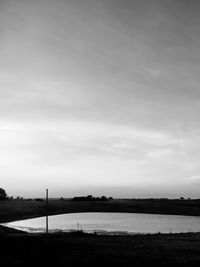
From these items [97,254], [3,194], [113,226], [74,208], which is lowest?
[113,226]

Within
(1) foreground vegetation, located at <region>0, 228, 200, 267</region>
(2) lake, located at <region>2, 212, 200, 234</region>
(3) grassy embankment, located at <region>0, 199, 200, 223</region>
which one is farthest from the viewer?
(3) grassy embankment, located at <region>0, 199, 200, 223</region>

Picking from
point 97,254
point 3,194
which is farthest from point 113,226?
point 3,194

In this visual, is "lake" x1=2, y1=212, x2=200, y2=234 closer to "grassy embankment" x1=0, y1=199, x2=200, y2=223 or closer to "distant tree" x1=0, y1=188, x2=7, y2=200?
"grassy embankment" x1=0, y1=199, x2=200, y2=223

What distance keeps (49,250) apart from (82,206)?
10202 cm

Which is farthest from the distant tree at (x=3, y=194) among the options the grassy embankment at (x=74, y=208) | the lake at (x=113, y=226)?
the lake at (x=113, y=226)

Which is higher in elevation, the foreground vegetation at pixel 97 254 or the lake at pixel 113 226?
the foreground vegetation at pixel 97 254

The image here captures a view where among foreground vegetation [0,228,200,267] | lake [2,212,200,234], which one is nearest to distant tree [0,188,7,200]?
lake [2,212,200,234]

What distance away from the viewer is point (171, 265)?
2423cm

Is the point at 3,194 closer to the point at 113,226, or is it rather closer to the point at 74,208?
the point at 74,208

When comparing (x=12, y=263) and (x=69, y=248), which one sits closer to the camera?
(x=12, y=263)

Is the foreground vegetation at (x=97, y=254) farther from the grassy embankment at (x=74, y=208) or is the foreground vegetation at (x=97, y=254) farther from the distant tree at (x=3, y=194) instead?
the distant tree at (x=3, y=194)

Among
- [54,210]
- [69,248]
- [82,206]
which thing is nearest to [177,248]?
[69,248]

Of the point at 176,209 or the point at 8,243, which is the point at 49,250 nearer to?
the point at 8,243

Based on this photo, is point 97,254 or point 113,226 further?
point 113,226
